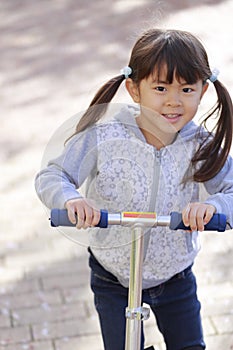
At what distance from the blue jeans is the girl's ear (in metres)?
0.59

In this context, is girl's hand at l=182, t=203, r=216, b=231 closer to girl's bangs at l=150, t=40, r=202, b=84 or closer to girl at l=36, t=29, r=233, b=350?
girl at l=36, t=29, r=233, b=350

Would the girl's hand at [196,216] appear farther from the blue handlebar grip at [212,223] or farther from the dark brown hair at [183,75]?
the dark brown hair at [183,75]

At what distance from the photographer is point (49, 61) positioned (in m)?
7.62

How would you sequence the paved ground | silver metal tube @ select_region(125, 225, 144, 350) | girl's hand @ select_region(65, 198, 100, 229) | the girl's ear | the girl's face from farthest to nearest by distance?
the paved ground < the girl's ear < the girl's face < silver metal tube @ select_region(125, 225, 144, 350) < girl's hand @ select_region(65, 198, 100, 229)

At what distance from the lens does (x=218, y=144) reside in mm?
2439

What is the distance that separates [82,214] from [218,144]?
0.59m

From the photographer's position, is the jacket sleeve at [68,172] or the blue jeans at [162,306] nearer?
the jacket sleeve at [68,172]

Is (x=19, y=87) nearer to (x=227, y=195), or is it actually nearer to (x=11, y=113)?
(x=11, y=113)

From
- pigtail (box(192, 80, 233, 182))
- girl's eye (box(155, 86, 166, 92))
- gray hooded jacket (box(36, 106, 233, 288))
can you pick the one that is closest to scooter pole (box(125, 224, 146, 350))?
gray hooded jacket (box(36, 106, 233, 288))

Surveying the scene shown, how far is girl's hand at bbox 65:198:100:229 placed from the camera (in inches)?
79.3

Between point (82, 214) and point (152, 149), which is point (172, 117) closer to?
point (152, 149)

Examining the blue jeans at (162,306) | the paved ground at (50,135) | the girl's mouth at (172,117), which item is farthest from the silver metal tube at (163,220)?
the blue jeans at (162,306)

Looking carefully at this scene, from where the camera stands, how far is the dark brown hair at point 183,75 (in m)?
2.27

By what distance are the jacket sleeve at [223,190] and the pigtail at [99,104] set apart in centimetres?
37
